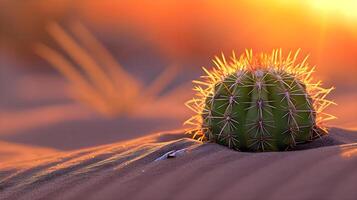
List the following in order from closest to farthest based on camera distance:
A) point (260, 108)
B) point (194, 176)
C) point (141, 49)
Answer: point (194, 176) < point (260, 108) < point (141, 49)

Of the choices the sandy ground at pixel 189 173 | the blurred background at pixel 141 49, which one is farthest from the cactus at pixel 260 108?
the blurred background at pixel 141 49

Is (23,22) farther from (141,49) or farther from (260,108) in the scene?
(260,108)

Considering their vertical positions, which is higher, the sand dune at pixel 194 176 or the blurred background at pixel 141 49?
the blurred background at pixel 141 49

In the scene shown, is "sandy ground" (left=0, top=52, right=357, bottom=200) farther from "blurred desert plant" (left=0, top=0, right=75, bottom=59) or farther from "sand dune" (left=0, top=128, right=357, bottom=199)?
"blurred desert plant" (left=0, top=0, right=75, bottom=59)

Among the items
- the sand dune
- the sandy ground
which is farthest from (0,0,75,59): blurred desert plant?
the sand dune

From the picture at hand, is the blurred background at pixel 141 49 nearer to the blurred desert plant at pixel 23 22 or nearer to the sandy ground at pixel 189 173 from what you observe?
the blurred desert plant at pixel 23 22

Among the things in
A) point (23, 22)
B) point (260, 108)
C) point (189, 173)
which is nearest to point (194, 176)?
point (189, 173)

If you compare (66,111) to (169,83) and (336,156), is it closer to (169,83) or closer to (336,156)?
(169,83)
